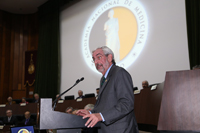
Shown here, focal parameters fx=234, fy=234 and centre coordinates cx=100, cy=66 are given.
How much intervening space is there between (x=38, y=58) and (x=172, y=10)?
6.40m

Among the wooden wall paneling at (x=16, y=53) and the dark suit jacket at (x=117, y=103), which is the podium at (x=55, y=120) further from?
the wooden wall paneling at (x=16, y=53)

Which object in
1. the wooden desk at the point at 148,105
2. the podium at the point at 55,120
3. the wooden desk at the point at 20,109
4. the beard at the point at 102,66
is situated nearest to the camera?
the podium at the point at 55,120

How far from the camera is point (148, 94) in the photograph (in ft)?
13.6

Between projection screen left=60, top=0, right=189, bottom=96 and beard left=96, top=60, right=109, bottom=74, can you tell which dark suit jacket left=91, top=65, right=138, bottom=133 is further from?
projection screen left=60, top=0, right=189, bottom=96

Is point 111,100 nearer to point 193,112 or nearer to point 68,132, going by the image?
point 68,132

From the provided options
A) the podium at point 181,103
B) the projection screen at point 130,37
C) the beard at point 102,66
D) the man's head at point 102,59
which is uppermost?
the projection screen at point 130,37

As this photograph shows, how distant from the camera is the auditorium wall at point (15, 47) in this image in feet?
36.4

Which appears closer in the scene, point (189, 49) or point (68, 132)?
point (68, 132)

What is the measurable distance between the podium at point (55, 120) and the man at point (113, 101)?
71 mm

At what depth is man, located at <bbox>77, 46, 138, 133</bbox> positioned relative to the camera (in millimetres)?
1465

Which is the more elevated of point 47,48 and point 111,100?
point 47,48

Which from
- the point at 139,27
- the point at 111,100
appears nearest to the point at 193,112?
the point at 111,100

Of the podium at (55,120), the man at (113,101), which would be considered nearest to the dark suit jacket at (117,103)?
the man at (113,101)

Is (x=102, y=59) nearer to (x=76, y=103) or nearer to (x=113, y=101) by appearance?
(x=113, y=101)
